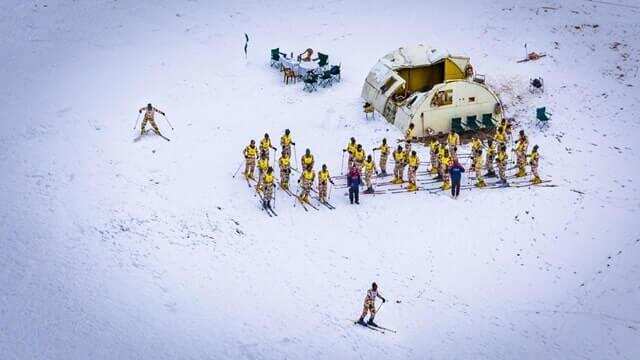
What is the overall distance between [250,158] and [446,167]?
7.02 meters

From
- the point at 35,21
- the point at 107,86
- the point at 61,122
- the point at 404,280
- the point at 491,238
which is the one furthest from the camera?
the point at 35,21

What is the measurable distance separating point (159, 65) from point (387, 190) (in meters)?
15.2

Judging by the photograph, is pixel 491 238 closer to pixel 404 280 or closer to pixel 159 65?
pixel 404 280

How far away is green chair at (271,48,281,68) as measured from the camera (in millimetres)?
38094

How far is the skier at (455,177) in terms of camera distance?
2830 centimetres

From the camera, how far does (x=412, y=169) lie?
28.9 m

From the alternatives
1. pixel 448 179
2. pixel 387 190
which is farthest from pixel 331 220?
pixel 448 179

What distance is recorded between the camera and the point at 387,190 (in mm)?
29297

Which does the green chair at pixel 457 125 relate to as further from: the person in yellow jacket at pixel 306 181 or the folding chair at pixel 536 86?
the person in yellow jacket at pixel 306 181

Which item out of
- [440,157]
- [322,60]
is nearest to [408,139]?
[440,157]

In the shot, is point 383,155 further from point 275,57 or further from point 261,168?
point 275,57

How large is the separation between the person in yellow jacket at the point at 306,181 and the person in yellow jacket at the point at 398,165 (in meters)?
3.21

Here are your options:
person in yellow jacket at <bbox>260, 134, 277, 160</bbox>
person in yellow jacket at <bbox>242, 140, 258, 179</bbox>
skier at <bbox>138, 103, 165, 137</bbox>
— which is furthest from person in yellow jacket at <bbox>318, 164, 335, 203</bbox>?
skier at <bbox>138, 103, 165, 137</bbox>

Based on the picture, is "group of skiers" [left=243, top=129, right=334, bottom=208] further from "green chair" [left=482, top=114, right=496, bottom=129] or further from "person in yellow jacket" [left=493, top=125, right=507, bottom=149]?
"green chair" [left=482, top=114, right=496, bottom=129]
